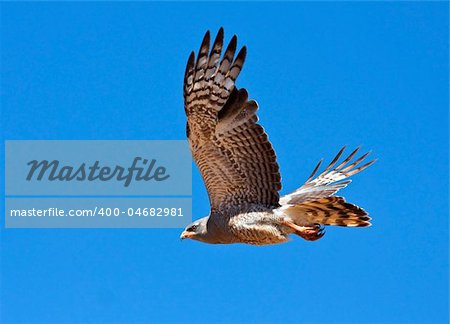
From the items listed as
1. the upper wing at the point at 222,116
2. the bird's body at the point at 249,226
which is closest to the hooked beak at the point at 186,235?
the bird's body at the point at 249,226

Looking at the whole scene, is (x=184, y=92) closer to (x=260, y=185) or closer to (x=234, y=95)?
(x=234, y=95)

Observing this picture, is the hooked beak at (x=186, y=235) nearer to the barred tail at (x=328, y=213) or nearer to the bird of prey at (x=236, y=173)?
the bird of prey at (x=236, y=173)

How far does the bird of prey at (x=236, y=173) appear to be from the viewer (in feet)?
32.7

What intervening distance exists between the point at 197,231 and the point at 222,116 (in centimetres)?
138

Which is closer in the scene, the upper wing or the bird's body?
the upper wing

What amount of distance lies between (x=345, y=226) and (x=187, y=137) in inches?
72.1

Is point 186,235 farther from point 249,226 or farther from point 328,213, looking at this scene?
point 328,213

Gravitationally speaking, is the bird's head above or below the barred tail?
above

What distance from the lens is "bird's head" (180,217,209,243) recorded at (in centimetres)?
1064

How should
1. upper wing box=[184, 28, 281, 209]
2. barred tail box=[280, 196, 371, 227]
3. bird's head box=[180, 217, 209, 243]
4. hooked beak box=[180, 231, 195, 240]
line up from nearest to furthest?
upper wing box=[184, 28, 281, 209]
barred tail box=[280, 196, 371, 227]
bird's head box=[180, 217, 209, 243]
hooked beak box=[180, 231, 195, 240]

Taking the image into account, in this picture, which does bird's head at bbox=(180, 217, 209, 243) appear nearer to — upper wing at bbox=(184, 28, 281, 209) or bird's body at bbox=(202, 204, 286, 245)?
bird's body at bbox=(202, 204, 286, 245)

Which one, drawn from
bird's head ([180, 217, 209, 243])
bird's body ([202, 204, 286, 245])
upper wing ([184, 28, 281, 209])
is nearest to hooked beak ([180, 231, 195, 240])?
bird's head ([180, 217, 209, 243])

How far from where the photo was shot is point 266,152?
1005 cm

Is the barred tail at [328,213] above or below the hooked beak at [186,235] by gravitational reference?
below
